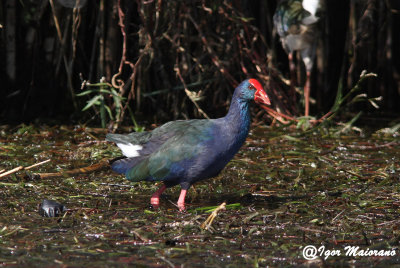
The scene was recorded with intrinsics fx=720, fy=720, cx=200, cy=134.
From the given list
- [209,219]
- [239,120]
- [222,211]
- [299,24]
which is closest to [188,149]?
[239,120]

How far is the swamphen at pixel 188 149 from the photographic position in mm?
3918

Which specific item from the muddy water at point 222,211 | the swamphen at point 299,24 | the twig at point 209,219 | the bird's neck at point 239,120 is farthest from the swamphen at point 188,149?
the swamphen at point 299,24

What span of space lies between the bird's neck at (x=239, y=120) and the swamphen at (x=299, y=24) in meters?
2.08

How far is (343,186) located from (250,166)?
74cm

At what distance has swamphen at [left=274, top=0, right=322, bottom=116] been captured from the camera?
234 inches

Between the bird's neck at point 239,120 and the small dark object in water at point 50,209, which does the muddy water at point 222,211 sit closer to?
the small dark object in water at point 50,209

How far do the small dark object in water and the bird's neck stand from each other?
1.02m

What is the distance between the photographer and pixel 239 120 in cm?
401

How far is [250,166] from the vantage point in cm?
490

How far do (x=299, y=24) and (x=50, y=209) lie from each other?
317cm

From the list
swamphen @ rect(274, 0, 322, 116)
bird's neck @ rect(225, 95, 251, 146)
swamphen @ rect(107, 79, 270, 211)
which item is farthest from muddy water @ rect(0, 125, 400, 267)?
swamphen @ rect(274, 0, 322, 116)

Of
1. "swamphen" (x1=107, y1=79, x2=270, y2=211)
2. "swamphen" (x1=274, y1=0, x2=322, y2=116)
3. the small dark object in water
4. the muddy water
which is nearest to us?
the muddy water

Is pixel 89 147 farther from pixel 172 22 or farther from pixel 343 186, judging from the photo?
pixel 343 186

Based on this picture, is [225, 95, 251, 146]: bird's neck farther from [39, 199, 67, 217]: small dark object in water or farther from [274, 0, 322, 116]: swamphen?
[274, 0, 322, 116]: swamphen
